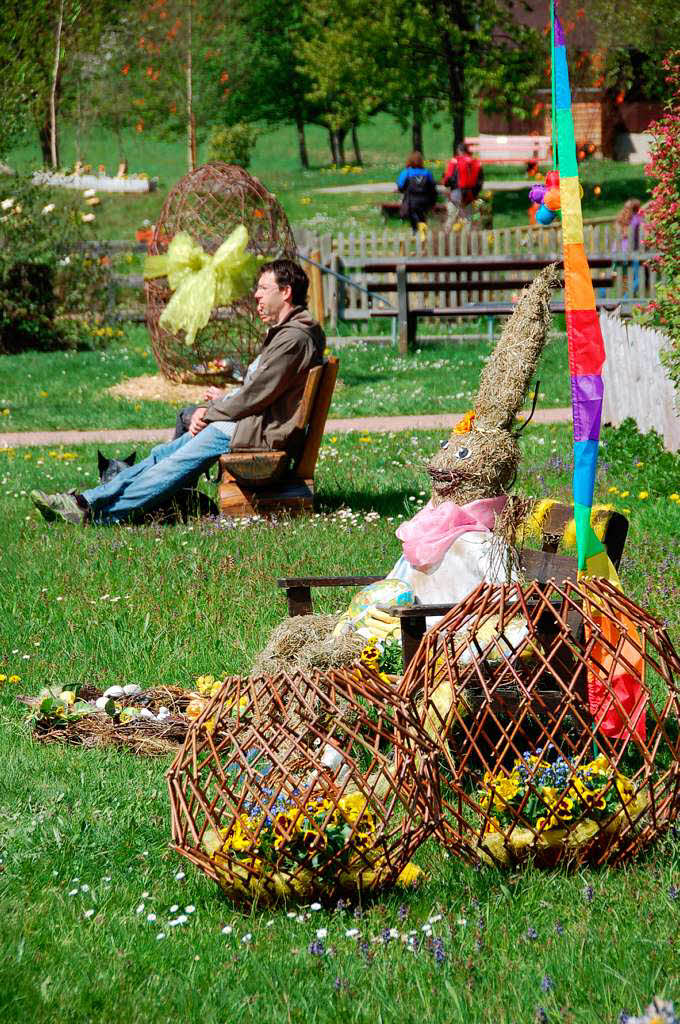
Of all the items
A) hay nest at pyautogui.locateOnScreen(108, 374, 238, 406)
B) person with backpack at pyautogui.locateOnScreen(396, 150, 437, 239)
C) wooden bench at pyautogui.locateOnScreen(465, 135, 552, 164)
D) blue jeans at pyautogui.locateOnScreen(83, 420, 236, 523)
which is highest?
wooden bench at pyautogui.locateOnScreen(465, 135, 552, 164)

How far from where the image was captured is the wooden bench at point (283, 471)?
750 centimetres

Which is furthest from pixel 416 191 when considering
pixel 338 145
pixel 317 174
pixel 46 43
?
pixel 338 145

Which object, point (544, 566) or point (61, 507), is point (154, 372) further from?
point (544, 566)

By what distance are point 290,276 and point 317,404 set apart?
30.4 inches

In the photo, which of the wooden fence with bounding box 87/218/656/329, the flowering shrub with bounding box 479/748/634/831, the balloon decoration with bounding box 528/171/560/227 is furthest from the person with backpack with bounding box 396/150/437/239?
the flowering shrub with bounding box 479/748/634/831

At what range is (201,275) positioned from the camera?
11117mm

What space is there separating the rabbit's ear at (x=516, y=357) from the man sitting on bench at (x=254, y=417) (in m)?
3.08

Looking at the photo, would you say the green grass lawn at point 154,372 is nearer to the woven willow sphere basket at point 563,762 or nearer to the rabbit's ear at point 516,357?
the rabbit's ear at point 516,357

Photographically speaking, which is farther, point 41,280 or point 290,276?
point 41,280

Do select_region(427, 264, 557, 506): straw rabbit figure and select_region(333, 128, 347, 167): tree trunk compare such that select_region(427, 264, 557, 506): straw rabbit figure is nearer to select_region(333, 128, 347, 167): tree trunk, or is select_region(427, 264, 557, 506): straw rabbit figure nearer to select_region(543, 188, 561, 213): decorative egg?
select_region(543, 188, 561, 213): decorative egg

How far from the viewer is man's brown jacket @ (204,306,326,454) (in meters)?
7.45

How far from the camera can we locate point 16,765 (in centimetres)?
431

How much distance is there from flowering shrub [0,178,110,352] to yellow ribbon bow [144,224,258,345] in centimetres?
694

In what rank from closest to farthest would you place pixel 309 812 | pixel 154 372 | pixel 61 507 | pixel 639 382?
pixel 309 812 < pixel 61 507 < pixel 639 382 < pixel 154 372
